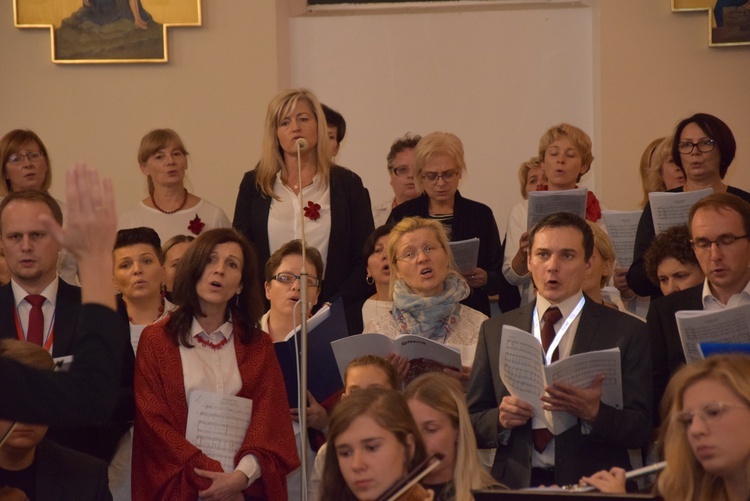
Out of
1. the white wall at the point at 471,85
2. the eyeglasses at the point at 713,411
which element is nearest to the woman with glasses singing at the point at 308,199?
the white wall at the point at 471,85

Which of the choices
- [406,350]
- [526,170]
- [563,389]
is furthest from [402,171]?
[563,389]

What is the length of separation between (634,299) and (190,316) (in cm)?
253

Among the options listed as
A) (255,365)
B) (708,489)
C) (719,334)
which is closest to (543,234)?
(719,334)

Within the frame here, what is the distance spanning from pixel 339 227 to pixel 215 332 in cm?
134

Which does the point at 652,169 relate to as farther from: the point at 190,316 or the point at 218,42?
the point at 218,42

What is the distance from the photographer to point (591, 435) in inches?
156

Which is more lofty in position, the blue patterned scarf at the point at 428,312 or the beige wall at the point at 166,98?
the beige wall at the point at 166,98

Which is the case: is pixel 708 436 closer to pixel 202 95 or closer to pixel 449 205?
pixel 449 205

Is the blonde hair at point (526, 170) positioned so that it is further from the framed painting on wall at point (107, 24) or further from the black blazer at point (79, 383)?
the black blazer at point (79, 383)

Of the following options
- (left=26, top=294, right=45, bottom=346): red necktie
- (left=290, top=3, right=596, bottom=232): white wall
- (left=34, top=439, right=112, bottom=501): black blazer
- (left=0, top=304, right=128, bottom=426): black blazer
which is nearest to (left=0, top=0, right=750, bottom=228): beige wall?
(left=290, top=3, right=596, bottom=232): white wall

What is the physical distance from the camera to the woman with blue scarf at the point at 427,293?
194 inches

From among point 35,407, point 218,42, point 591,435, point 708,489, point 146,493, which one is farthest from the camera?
point 218,42

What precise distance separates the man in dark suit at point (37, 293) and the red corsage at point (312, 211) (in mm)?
1551

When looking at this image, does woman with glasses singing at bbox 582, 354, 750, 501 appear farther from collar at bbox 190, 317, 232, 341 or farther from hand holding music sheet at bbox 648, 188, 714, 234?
hand holding music sheet at bbox 648, 188, 714, 234
